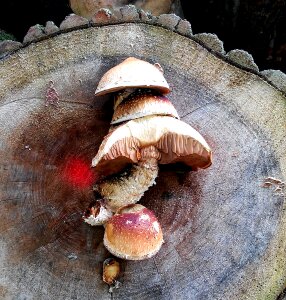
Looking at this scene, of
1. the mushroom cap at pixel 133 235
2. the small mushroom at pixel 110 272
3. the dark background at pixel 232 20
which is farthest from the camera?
the dark background at pixel 232 20

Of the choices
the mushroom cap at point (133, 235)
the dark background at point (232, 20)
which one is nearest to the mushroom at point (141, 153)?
the mushroom cap at point (133, 235)

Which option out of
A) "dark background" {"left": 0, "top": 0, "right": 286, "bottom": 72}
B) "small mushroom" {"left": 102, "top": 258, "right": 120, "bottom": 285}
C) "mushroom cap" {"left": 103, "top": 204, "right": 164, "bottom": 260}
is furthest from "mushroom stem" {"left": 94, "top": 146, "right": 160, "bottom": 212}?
"dark background" {"left": 0, "top": 0, "right": 286, "bottom": 72}

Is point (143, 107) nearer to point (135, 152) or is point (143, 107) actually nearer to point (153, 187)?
point (135, 152)

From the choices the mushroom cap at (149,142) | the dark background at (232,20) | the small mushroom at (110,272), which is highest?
the mushroom cap at (149,142)

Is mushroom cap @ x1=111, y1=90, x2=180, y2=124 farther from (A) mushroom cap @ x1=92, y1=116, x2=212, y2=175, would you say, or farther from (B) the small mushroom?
(B) the small mushroom

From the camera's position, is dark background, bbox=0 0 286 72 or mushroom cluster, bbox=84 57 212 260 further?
dark background, bbox=0 0 286 72

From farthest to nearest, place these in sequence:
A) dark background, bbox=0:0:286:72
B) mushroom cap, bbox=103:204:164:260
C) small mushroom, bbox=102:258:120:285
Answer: dark background, bbox=0:0:286:72, small mushroom, bbox=102:258:120:285, mushroom cap, bbox=103:204:164:260

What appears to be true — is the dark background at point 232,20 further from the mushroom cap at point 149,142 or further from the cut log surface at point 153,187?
the mushroom cap at point 149,142

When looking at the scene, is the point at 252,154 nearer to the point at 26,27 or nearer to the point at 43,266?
the point at 43,266
